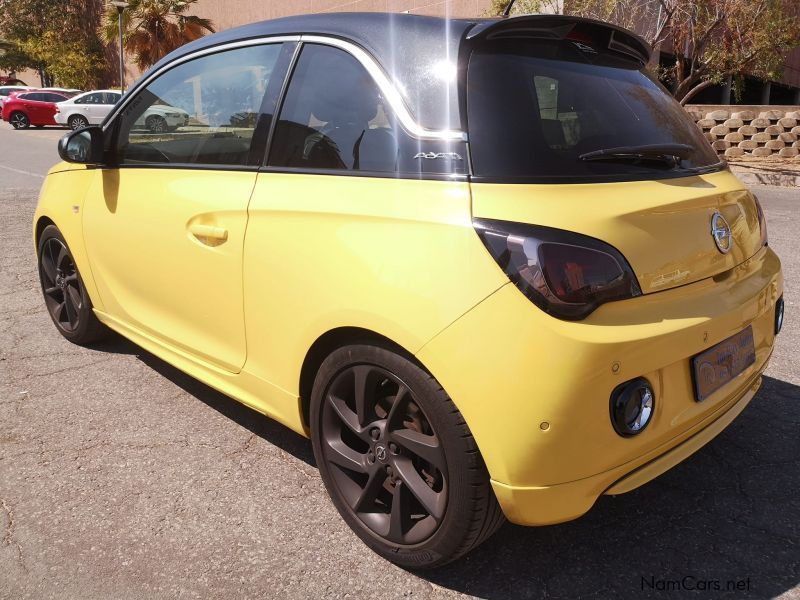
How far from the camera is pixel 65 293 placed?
160 inches

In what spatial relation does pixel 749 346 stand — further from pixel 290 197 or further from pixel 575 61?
pixel 290 197

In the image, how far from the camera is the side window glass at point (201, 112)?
8.69 ft

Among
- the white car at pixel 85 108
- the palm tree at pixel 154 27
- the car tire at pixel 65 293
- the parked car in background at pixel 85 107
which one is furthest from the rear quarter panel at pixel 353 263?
the palm tree at pixel 154 27

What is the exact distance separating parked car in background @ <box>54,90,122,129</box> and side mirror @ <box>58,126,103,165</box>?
24.8 metres

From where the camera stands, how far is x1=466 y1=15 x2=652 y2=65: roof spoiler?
82.4 inches

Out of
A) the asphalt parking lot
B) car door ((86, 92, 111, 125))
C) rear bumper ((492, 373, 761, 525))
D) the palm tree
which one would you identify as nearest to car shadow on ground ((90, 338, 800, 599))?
the asphalt parking lot

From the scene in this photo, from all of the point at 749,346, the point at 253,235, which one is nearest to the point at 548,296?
the point at 749,346

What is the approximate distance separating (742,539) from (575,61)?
5.55 ft

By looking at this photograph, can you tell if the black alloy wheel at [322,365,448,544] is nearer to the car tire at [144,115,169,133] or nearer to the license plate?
the license plate

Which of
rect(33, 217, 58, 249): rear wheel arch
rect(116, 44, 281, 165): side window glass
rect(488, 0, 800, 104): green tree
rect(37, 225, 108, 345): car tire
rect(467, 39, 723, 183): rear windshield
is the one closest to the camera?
rect(467, 39, 723, 183): rear windshield

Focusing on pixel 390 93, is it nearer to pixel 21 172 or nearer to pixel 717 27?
pixel 717 27

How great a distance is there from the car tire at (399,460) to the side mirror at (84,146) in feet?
6.04

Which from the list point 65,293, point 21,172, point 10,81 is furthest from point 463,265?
point 10,81

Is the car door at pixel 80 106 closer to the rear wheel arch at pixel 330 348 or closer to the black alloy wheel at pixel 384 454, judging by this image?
the rear wheel arch at pixel 330 348
